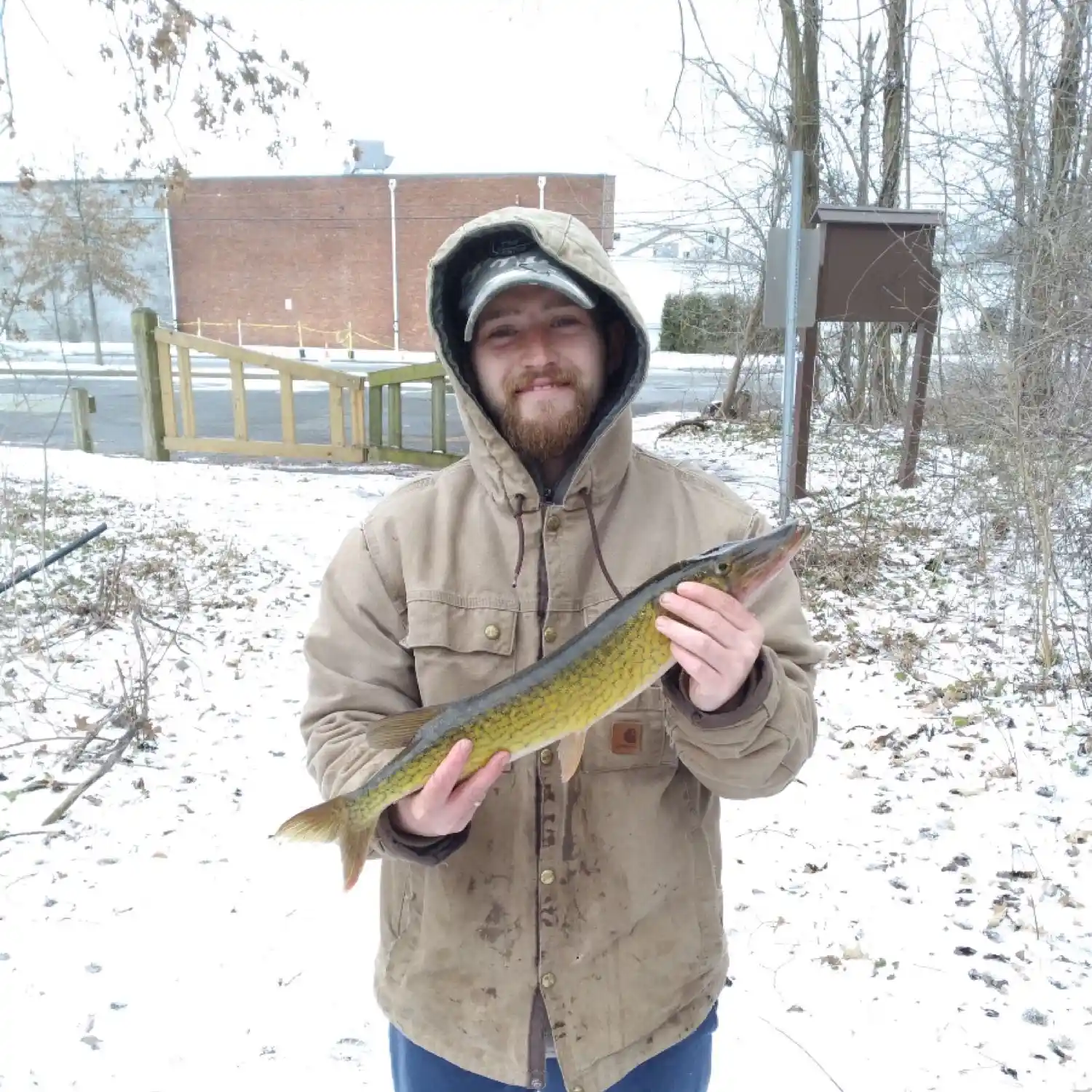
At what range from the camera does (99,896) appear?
11.2 ft

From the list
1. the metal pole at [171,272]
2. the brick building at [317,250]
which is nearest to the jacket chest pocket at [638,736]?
the brick building at [317,250]

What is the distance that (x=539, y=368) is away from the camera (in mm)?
1764

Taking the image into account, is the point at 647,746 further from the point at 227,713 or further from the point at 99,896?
the point at 227,713

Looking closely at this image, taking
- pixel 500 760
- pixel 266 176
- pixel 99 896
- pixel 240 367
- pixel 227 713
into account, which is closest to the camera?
pixel 500 760

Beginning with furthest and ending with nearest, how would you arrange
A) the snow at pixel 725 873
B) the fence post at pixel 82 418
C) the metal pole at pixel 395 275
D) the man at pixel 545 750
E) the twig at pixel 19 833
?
the metal pole at pixel 395 275
the fence post at pixel 82 418
the twig at pixel 19 833
the snow at pixel 725 873
the man at pixel 545 750

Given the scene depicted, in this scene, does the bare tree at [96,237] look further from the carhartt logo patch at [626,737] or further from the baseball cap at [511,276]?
the carhartt logo patch at [626,737]

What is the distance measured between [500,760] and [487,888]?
0.35 meters

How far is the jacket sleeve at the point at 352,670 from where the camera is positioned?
5.34 feet

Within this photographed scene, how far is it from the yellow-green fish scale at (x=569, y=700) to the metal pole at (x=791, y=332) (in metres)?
5.52

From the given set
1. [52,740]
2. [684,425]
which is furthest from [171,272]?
[52,740]

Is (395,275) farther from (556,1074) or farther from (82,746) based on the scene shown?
(556,1074)

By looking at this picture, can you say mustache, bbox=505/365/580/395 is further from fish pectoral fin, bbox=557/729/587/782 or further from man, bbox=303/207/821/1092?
fish pectoral fin, bbox=557/729/587/782

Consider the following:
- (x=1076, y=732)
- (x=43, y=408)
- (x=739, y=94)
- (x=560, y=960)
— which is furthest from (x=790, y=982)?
(x=43, y=408)

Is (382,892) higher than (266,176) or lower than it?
lower
